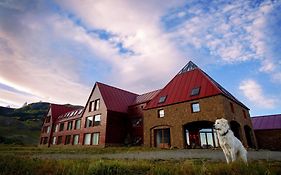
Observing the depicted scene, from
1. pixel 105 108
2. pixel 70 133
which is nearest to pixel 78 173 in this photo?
pixel 105 108

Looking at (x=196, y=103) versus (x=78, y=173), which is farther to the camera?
(x=196, y=103)

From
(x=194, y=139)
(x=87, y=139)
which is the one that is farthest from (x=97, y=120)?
(x=194, y=139)

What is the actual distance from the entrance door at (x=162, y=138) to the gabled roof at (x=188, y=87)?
3358mm

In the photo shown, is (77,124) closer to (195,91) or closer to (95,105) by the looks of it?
(95,105)

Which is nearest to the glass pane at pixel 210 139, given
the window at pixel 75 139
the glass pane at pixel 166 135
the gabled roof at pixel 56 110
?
the glass pane at pixel 166 135

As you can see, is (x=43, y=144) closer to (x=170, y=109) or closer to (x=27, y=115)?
(x=170, y=109)

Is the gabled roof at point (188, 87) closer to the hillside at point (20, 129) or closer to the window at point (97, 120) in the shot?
the window at point (97, 120)

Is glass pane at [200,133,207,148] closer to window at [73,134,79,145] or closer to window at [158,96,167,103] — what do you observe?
window at [158,96,167,103]

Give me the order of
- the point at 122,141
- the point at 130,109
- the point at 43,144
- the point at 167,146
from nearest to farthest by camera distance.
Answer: the point at 167,146, the point at 122,141, the point at 130,109, the point at 43,144

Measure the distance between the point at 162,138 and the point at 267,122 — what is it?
22227mm

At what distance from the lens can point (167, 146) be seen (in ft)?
69.9

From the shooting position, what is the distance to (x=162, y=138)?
22422 millimetres

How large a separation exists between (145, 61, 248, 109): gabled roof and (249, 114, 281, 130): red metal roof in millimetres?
12477

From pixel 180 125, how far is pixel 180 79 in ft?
23.6
